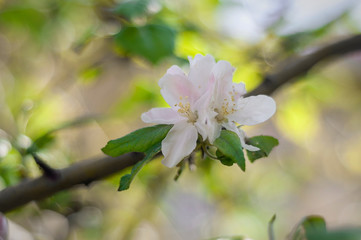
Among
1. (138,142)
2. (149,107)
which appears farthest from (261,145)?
(149,107)

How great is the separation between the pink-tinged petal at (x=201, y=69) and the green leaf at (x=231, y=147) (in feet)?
0.20

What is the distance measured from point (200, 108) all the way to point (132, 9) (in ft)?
1.19

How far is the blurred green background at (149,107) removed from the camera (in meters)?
0.77

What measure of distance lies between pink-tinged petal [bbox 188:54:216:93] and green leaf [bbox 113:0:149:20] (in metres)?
0.31

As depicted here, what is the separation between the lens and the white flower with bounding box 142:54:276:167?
1.24 ft

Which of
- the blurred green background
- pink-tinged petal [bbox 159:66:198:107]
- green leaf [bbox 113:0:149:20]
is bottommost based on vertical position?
the blurred green background

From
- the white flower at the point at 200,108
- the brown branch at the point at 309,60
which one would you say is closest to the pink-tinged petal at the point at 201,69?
the white flower at the point at 200,108

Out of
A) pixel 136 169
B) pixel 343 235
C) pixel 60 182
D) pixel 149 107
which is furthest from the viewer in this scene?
pixel 149 107

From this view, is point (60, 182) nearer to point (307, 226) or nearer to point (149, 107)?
point (307, 226)

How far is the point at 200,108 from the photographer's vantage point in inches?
15.4

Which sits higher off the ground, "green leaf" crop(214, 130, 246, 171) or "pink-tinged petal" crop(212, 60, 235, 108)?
"pink-tinged petal" crop(212, 60, 235, 108)

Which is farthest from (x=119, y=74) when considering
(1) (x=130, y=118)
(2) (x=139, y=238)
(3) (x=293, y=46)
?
(3) (x=293, y=46)

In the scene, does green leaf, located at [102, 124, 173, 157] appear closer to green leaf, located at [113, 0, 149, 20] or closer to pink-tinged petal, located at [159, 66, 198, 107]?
pink-tinged petal, located at [159, 66, 198, 107]

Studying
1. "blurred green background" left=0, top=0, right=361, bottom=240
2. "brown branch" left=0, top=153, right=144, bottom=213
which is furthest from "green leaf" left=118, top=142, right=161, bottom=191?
"blurred green background" left=0, top=0, right=361, bottom=240
